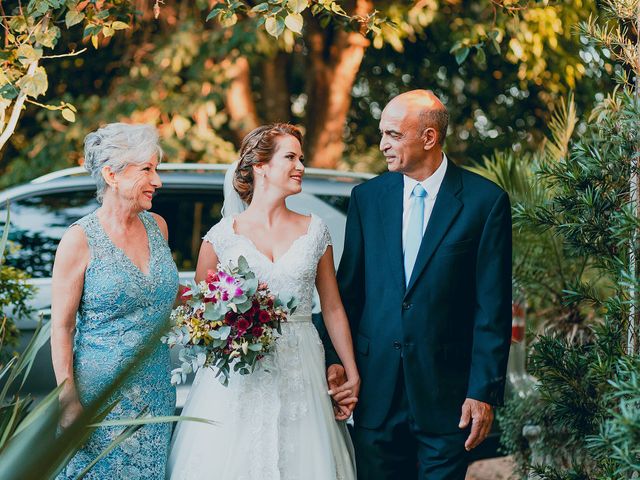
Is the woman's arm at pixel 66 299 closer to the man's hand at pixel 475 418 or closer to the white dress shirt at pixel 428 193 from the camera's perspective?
the white dress shirt at pixel 428 193

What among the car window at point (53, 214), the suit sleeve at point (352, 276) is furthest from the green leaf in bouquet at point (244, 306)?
the car window at point (53, 214)

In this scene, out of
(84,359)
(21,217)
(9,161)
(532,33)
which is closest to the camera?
(84,359)

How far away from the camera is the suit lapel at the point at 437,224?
137 inches

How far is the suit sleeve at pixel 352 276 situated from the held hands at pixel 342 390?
0.17 ft

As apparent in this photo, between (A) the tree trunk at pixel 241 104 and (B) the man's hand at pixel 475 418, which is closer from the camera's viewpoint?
(B) the man's hand at pixel 475 418

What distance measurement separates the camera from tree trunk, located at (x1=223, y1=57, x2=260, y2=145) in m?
8.67

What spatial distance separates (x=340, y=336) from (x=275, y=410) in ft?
1.34

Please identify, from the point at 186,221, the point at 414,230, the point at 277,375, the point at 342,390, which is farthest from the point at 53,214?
the point at 414,230

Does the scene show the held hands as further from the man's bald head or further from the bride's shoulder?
the man's bald head

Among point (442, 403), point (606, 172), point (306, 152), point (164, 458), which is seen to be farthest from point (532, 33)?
point (164, 458)

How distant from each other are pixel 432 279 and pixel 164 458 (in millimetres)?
1297

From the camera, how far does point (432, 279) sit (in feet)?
11.4

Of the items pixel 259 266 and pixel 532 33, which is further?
pixel 532 33

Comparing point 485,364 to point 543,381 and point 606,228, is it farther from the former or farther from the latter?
point 606,228
